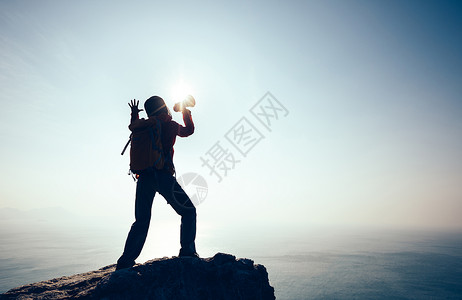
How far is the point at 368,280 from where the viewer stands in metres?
94.8

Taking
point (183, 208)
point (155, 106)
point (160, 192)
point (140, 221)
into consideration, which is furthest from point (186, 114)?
point (140, 221)

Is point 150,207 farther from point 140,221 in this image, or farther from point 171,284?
point 171,284

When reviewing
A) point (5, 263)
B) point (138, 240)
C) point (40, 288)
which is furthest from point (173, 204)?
point (5, 263)

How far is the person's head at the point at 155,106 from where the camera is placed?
424 cm

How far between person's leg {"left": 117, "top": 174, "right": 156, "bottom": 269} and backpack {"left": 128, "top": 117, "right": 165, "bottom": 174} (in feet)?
0.93

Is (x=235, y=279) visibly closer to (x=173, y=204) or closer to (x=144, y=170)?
(x=173, y=204)

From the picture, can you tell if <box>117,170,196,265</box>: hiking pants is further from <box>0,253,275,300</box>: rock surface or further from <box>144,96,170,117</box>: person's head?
<box>144,96,170,117</box>: person's head

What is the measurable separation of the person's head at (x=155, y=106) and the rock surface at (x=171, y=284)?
2.69 metres

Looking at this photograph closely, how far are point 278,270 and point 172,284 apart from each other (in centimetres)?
12901

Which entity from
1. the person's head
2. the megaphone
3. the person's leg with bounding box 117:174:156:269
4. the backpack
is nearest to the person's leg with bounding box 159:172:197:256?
the person's leg with bounding box 117:174:156:269

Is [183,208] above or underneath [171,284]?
above

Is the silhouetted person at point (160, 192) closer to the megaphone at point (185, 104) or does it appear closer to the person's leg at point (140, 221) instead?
the person's leg at point (140, 221)

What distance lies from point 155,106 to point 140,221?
7.11 ft

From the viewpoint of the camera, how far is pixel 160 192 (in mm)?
4008
